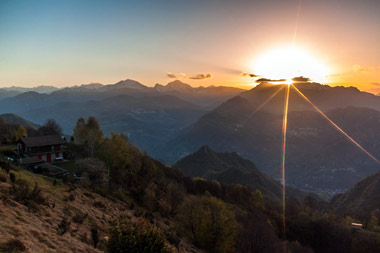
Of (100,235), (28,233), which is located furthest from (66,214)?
(28,233)

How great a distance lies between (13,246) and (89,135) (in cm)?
8244

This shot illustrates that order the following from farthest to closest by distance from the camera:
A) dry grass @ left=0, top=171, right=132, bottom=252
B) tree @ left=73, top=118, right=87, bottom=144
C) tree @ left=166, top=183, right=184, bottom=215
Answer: tree @ left=73, top=118, right=87, bottom=144
tree @ left=166, top=183, right=184, bottom=215
dry grass @ left=0, top=171, right=132, bottom=252

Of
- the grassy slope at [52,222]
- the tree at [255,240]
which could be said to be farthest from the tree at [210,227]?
the grassy slope at [52,222]

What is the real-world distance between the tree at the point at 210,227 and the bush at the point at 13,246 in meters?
34.0

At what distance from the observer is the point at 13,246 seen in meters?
15.0

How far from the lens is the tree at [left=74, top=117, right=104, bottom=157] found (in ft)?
294

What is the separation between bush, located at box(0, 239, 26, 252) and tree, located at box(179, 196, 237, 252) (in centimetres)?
3396

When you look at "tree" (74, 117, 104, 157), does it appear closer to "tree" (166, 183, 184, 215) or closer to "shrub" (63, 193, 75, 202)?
"tree" (166, 183, 184, 215)

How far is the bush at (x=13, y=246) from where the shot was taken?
14.6 m

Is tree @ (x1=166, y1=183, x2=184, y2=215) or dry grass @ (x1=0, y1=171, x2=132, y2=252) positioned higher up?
dry grass @ (x1=0, y1=171, x2=132, y2=252)

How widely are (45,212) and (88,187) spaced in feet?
74.2

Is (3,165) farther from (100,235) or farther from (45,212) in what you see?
(100,235)

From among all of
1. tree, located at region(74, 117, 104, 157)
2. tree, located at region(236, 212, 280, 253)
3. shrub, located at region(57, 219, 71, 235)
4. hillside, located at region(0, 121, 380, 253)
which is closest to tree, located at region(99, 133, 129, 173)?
hillside, located at region(0, 121, 380, 253)

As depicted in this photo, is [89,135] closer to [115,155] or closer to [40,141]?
[40,141]
